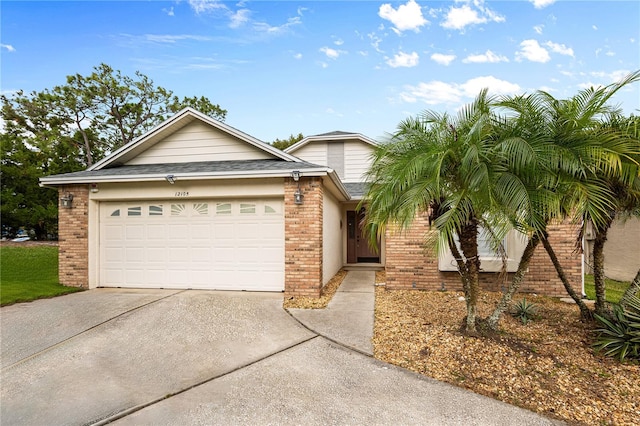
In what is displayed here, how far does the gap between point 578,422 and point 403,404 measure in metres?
1.58

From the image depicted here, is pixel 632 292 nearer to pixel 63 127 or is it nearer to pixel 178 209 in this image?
pixel 178 209

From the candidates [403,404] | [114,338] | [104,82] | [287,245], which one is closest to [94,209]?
[114,338]

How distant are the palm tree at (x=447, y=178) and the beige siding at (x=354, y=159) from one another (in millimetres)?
8102

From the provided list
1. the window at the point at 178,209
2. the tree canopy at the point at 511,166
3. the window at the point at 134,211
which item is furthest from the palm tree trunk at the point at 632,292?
Result: the window at the point at 134,211

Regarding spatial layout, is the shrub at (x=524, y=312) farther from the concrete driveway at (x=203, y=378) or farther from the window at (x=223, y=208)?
the window at (x=223, y=208)

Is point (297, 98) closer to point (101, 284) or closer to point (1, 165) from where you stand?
point (101, 284)

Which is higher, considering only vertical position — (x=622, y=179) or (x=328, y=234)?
(x=622, y=179)

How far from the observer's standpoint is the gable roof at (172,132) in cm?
837

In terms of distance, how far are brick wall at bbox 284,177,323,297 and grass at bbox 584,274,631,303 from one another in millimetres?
6632

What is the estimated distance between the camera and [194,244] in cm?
792

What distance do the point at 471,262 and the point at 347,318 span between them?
2446 millimetres

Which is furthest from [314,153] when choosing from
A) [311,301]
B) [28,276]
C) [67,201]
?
[28,276]

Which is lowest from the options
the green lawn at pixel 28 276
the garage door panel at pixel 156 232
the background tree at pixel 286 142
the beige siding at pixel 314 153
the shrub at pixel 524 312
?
the green lawn at pixel 28 276

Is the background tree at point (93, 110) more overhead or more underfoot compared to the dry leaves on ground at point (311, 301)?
more overhead
